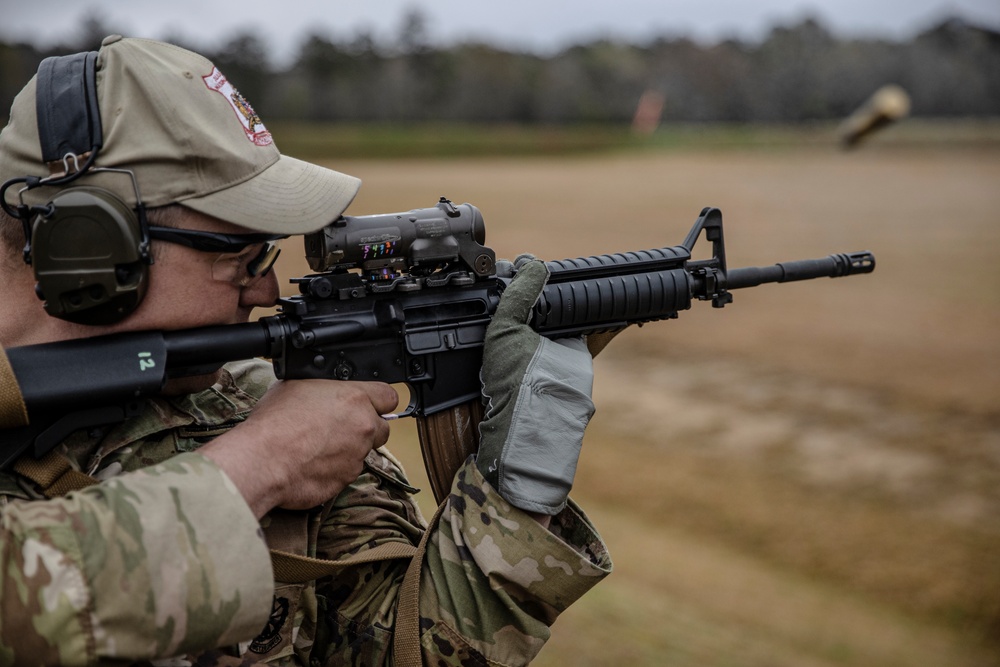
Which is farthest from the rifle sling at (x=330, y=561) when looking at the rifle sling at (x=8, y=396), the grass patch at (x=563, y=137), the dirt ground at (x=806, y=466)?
the grass patch at (x=563, y=137)

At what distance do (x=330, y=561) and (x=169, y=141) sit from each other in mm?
1042

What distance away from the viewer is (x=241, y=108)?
7.02 feet

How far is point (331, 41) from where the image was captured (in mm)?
39844

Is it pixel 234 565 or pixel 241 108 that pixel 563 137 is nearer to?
pixel 241 108

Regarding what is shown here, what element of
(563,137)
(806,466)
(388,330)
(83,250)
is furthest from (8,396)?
(563,137)

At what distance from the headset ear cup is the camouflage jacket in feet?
1.15

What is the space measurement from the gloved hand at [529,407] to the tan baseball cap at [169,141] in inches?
26.4

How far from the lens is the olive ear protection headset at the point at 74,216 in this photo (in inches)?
73.5

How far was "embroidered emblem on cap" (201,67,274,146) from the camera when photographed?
2066mm

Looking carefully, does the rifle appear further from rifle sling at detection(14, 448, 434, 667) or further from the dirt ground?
the dirt ground

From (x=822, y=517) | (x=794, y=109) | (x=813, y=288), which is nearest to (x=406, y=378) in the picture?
(x=822, y=517)

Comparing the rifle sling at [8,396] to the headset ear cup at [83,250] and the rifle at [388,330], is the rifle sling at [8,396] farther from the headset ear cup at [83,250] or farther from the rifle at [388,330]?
the headset ear cup at [83,250]

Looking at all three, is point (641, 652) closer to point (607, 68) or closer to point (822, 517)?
point (822, 517)

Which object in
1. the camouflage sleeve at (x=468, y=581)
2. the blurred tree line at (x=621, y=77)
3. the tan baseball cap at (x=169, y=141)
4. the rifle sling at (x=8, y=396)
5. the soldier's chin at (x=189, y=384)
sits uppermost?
the blurred tree line at (x=621, y=77)
